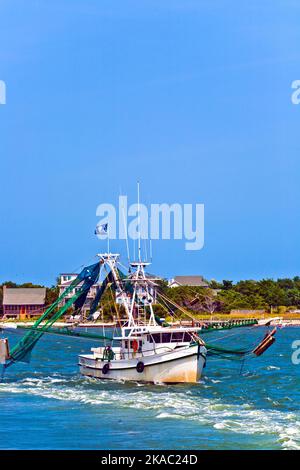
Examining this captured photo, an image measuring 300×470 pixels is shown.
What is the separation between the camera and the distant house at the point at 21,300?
177 m

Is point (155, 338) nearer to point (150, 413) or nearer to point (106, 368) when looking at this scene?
point (106, 368)

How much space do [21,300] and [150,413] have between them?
5649 inches

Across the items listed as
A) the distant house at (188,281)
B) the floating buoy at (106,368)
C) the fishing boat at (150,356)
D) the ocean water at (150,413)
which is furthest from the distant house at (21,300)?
the floating buoy at (106,368)

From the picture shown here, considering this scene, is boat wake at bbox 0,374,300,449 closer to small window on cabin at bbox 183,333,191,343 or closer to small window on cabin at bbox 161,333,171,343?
small window on cabin at bbox 161,333,171,343

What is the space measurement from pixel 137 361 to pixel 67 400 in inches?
316

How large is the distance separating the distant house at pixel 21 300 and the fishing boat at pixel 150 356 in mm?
124848

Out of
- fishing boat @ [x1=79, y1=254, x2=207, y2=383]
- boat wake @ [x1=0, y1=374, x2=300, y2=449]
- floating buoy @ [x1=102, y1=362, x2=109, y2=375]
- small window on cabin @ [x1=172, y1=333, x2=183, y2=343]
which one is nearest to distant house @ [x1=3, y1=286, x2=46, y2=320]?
boat wake @ [x1=0, y1=374, x2=300, y2=449]

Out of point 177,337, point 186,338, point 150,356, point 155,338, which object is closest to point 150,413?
point 150,356

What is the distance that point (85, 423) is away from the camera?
3503 cm

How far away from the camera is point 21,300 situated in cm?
17838

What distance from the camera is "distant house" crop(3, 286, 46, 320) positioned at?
17700cm

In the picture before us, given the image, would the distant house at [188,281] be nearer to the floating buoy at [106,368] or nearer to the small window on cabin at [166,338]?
the floating buoy at [106,368]
